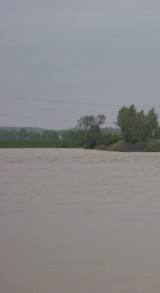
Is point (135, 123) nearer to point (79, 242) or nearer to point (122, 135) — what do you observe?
point (122, 135)

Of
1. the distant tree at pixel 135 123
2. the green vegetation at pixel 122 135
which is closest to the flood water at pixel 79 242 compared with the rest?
the green vegetation at pixel 122 135

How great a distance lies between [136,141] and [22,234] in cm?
5669

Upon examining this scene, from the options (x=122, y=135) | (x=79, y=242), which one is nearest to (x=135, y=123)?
(x=122, y=135)

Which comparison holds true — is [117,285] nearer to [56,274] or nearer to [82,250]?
[56,274]

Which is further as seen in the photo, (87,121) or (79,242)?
Result: (87,121)

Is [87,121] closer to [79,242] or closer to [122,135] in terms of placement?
[122,135]

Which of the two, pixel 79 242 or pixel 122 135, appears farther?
pixel 122 135

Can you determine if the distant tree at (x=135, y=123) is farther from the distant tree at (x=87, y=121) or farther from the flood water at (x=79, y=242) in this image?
the flood water at (x=79, y=242)

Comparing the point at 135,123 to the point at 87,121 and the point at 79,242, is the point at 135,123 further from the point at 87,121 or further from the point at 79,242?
the point at 79,242

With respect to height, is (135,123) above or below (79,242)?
above

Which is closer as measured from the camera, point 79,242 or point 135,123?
point 79,242

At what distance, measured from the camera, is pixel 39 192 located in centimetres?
1307

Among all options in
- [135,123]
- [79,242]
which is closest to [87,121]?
[135,123]

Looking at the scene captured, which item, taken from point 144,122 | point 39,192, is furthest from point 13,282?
point 144,122
